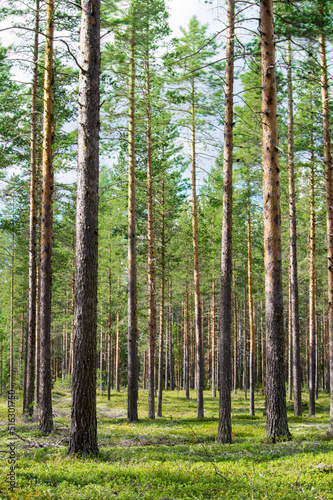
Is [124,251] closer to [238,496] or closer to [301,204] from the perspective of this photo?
[301,204]

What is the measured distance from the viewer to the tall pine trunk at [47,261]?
9.80 meters

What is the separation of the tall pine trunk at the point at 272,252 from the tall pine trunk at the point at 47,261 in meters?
5.63

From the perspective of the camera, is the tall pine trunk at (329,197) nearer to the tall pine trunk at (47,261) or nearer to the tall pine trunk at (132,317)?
the tall pine trunk at (132,317)

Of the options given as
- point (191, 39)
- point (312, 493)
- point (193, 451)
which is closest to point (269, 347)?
point (193, 451)

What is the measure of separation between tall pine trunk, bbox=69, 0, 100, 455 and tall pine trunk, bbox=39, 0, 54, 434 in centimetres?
393

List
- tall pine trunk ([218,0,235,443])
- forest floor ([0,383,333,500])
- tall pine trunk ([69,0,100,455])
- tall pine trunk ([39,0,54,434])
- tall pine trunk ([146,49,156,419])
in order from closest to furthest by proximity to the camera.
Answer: forest floor ([0,383,333,500])
tall pine trunk ([69,0,100,455])
tall pine trunk ([218,0,235,443])
tall pine trunk ([39,0,54,434])
tall pine trunk ([146,49,156,419])

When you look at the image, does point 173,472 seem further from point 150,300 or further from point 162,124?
point 162,124

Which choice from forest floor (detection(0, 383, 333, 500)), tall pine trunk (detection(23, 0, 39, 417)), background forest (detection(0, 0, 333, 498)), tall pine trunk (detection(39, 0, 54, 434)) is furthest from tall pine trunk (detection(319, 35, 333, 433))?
tall pine trunk (detection(23, 0, 39, 417))

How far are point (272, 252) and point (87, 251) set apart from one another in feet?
13.5

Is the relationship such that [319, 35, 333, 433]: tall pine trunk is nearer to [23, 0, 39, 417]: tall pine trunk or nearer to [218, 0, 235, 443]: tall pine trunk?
[218, 0, 235, 443]: tall pine trunk

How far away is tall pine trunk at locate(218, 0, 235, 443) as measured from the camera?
9.02 m

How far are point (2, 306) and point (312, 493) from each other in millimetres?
40338

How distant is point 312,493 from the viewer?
175 inches

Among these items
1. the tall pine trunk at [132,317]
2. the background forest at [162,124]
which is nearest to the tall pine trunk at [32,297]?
the background forest at [162,124]
